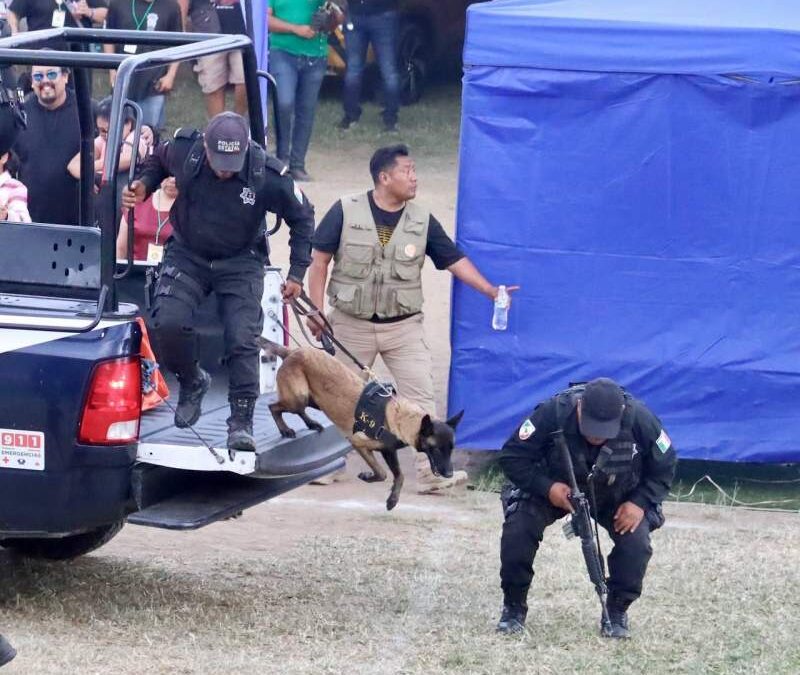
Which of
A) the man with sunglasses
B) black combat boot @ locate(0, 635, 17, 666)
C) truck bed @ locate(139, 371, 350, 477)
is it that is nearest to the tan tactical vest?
the man with sunglasses

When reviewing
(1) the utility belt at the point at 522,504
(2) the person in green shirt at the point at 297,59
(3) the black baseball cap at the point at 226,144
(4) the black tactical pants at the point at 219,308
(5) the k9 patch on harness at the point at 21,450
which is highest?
(2) the person in green shirt at the point at 297,59

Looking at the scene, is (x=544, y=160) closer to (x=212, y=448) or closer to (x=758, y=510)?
(x=758, y=510)

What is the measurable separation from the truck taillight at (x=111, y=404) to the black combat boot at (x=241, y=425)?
17.4 inches

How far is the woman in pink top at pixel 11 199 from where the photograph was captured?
21.7 ft

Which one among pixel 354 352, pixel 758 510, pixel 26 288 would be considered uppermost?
pixel 26 288

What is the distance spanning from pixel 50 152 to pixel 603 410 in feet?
12.5

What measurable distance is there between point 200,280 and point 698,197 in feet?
11.1

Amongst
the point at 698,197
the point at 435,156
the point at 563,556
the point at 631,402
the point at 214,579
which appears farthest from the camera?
the point at 435,156

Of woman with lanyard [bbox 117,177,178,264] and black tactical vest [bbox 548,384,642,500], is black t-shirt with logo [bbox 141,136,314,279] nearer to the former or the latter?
black tactical vest [bbox 548,384,642,500]

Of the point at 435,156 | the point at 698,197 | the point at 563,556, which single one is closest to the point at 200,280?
the point at 563,556

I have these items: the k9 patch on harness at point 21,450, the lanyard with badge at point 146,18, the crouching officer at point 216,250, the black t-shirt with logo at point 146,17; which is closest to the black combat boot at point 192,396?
the crouching officer at point 216,250

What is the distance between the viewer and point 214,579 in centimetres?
623

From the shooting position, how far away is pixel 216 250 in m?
5.58

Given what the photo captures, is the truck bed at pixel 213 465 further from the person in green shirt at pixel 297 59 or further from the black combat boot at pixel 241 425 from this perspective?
the person in green shirt at pixel 297 59
